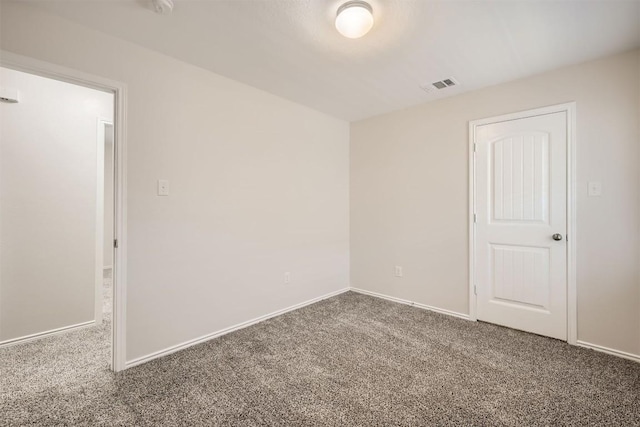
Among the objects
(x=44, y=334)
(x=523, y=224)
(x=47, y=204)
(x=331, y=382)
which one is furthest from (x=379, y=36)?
(x=44, y=334)

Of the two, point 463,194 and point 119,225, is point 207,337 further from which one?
point 463,194

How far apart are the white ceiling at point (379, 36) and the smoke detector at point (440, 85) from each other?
0.07 m

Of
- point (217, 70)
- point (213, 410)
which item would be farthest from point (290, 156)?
point (213, 410)

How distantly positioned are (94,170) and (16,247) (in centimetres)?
92

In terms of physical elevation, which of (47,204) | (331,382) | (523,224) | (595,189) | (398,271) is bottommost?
(331,382)

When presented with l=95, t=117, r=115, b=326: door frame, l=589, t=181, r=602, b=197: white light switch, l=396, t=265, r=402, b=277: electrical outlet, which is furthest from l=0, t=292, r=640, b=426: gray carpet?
l=589, t=181, r=602, b=197: white light switch

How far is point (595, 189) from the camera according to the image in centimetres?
231

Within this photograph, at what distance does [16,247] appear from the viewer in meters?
2.45

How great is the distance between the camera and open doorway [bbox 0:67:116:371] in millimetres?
2387

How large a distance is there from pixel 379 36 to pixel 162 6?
1395 mm

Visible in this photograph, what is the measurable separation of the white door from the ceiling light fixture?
1.82m

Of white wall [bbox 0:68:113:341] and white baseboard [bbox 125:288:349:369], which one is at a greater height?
white wall [bbox 0:68:113:341]

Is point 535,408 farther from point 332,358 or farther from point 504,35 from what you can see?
point 504,35

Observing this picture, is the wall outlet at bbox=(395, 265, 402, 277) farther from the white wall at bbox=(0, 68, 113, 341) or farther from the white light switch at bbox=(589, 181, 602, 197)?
the white wall at bbox=(0, 68, 113, 341)
